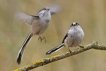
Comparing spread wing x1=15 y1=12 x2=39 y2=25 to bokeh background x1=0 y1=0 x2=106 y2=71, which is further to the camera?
bokeh background x1=0 y1=0 x2=106 y2=71

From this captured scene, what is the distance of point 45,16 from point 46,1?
2439 millimetres

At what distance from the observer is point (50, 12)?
1.88 meters

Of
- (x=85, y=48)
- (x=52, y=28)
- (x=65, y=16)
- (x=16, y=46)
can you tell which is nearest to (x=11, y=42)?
(x=16, y=46)

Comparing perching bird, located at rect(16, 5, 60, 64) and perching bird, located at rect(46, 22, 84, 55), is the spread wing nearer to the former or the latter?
perching bird, located at rect(16, 5, 60, 64)

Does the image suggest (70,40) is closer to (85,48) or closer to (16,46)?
(85,48)

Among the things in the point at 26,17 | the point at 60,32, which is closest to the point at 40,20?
the point at 26,17

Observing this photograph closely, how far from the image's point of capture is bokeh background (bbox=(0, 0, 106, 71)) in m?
3.81

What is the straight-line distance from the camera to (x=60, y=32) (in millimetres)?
4113

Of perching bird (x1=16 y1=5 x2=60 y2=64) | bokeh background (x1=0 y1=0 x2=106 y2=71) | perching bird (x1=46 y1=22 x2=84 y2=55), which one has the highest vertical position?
perching bird (x1=16 y1=5 x2=60 y2=64)

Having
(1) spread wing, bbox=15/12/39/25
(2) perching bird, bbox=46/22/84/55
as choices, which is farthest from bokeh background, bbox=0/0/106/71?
(2) perching bird, bbox=46/22/84/55

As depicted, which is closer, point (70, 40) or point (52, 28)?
point (70, 40)

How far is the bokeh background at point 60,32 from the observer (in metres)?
3.81

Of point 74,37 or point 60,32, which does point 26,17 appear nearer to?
point 74,37

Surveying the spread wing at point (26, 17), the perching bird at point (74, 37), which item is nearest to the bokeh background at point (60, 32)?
the spread wing at point (26, 17)
